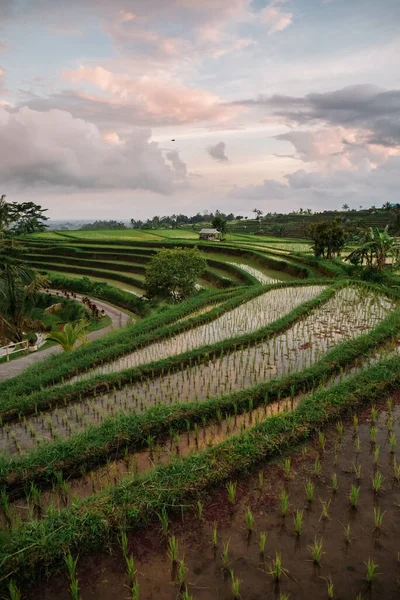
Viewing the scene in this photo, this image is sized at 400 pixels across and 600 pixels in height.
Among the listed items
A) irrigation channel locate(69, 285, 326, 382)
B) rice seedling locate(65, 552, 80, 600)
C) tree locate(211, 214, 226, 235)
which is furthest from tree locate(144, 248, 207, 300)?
tree locate(211, 214, 226, 235)

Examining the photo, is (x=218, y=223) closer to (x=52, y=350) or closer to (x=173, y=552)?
(x=52, y=350)

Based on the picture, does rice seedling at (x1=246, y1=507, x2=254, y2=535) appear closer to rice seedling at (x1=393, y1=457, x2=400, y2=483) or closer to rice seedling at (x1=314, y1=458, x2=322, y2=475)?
rice seedling at (x1=314, y1=458, x2=322, y2=475)

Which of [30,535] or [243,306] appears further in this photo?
[243,306]

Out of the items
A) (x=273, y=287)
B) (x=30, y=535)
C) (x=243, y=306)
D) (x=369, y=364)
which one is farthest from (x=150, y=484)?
(x=273, y=287)

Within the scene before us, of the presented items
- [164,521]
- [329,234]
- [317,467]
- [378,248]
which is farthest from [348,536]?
[329,234]

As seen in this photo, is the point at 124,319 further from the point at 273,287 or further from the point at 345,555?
the point at 345,555

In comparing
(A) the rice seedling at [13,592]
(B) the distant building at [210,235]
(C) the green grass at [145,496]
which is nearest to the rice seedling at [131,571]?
(C) the green grass at [145,496]
